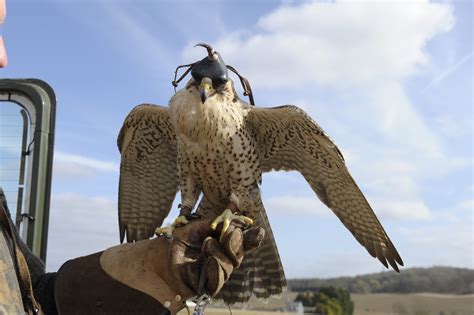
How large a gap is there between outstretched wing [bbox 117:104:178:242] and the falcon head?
776mm

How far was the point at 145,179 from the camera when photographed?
3723mm

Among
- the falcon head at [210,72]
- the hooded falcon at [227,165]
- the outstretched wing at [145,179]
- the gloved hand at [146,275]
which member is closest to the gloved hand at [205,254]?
the gloved hand at [146,275]

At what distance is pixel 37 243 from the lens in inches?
108

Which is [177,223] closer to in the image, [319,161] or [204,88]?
[204,88]

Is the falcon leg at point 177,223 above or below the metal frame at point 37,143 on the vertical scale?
below

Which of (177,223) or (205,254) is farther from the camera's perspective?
(177,223)

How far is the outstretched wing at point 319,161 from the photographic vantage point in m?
3.24

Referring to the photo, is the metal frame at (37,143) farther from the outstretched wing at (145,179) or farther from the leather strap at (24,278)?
the leather strap at (24,278)

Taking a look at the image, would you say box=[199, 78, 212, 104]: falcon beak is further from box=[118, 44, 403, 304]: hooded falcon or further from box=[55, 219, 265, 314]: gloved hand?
box=[55, 219, 265, 314]: gloved hand

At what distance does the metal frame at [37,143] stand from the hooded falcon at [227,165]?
2.23 ft

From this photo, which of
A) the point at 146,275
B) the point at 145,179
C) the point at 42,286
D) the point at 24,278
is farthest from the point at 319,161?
the point at 24,278

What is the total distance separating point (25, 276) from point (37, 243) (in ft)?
2.94

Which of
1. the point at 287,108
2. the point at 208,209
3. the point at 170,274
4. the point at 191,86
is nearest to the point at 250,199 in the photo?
the point at 208,209

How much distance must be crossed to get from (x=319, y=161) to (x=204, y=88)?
1115 mm
